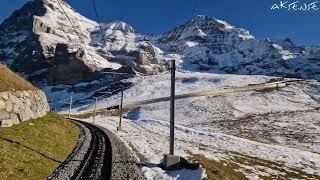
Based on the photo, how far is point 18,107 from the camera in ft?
133

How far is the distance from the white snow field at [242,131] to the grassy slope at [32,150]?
277 inches

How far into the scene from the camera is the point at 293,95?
560 ft

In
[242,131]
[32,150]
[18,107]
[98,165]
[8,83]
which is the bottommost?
[242,131]

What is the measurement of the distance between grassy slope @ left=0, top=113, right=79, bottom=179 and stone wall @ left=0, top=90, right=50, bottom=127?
0.75 m

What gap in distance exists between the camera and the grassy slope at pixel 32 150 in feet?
83.2

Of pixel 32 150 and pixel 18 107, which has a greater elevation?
pixel 18 107

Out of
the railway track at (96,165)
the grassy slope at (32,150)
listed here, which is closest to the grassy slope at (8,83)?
the grassy slope at (32,150)

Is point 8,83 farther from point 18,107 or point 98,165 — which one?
point 98,165

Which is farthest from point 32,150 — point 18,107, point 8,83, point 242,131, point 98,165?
point 242,131

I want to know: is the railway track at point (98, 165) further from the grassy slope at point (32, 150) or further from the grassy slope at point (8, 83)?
the grassy slope at point (8, 83)

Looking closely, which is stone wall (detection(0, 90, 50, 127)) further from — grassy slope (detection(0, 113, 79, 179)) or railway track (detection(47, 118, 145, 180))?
railway track (detection(47, 118, 145, 180))

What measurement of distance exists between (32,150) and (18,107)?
10083mm

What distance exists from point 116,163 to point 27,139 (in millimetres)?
8224

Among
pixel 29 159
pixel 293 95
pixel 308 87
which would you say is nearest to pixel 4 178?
pixel 29 159
